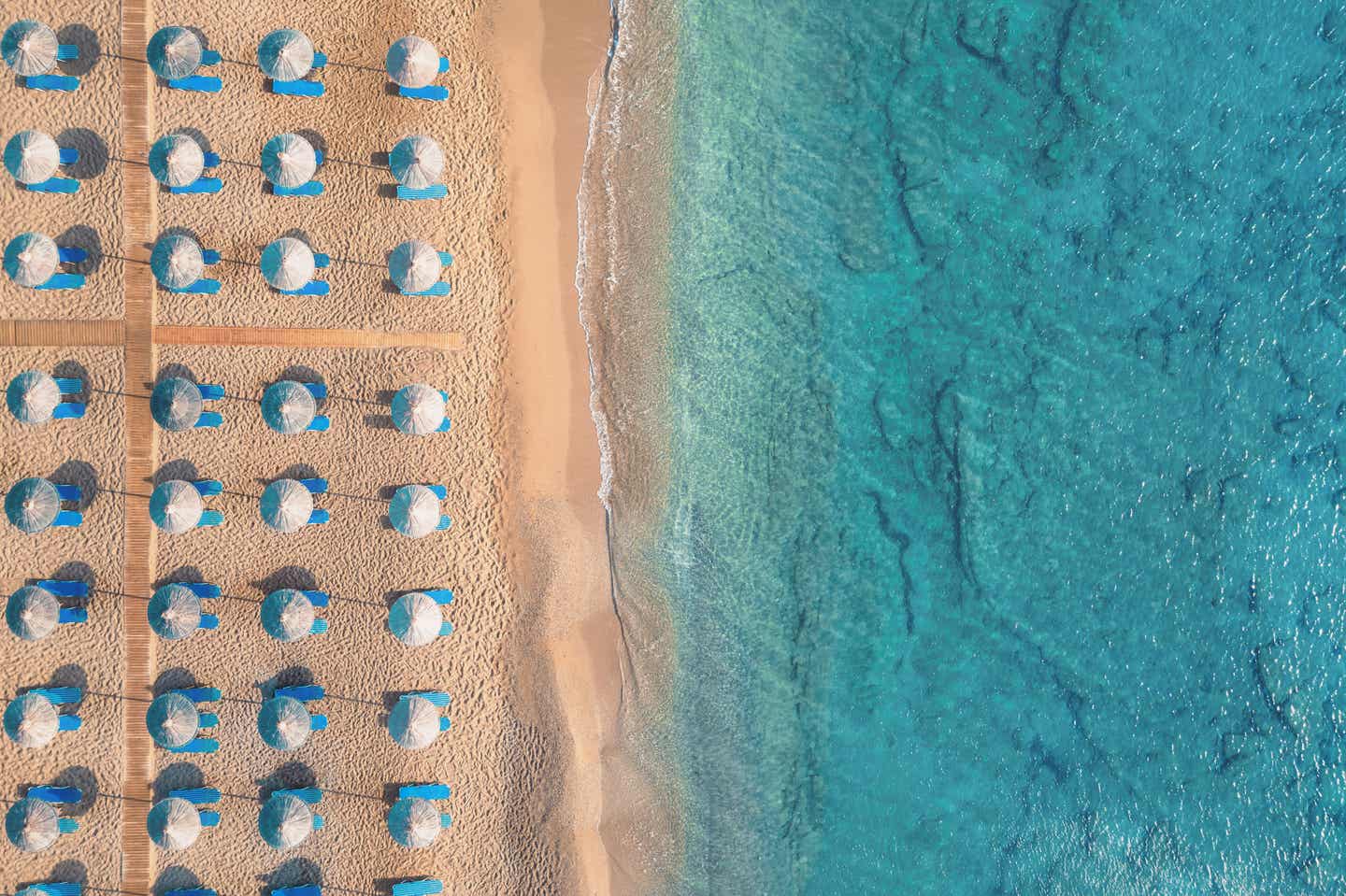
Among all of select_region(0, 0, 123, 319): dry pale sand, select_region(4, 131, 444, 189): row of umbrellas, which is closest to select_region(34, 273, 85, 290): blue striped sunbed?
select_region(0, 0, 123, 319): dry pale sand

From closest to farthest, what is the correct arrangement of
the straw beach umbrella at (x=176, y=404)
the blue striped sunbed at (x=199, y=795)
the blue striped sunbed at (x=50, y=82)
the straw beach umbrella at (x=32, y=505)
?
the straw beach umbrella at (x=32, y=505), the straw beach umbrella at (x=176, y=404), the blue striped sunbed at (x=50, y=82), the blue striped sunbed at (x=199, y=795)

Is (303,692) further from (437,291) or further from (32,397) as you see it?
(437,291)

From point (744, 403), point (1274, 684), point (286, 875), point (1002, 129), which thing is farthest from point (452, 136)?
point (1274, 684)

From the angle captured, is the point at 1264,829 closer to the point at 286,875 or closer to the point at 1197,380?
the point at 1197,380

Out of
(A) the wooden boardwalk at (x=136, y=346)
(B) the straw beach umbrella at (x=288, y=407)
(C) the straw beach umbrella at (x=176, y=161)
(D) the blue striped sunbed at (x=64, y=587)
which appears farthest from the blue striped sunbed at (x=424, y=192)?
(D) the blue striped sunbed at (x=64, y=587)

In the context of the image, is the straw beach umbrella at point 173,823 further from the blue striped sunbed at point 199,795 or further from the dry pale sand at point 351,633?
the dry pale sand at point 351,633
